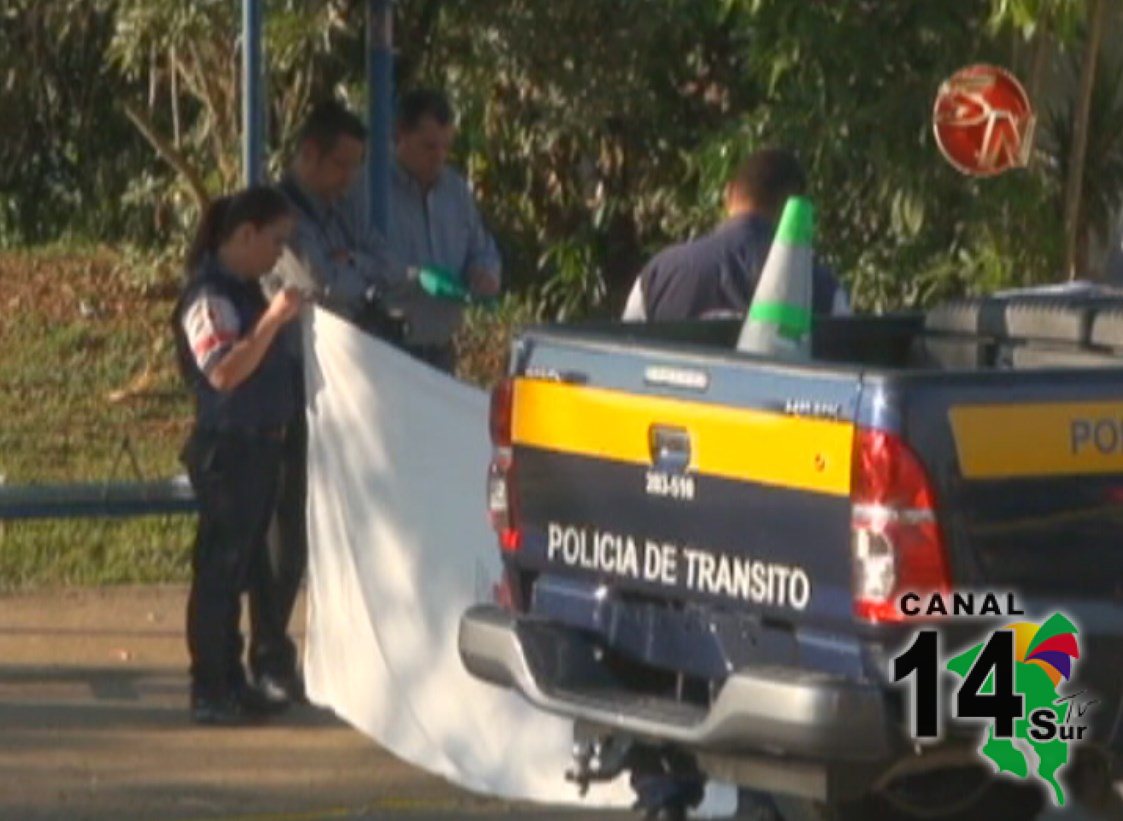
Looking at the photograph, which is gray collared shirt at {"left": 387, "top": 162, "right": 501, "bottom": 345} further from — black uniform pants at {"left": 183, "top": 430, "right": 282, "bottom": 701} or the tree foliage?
the tree foliage

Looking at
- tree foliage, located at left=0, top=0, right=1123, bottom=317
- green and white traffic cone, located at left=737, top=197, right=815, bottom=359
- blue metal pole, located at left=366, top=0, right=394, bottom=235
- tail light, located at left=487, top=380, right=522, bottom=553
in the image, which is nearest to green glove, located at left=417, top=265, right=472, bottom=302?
blue metal pole, located at left=366, top=0, right=394, bottom=235

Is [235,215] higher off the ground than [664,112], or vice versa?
[664,112]

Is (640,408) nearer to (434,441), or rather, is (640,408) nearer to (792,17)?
(434,441)

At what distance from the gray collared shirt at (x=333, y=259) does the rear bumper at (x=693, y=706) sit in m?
1.96

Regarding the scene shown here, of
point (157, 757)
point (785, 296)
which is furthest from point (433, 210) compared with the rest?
point (785, 296)

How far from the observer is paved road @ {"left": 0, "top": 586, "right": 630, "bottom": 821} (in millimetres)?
8594

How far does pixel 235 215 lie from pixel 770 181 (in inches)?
63.9

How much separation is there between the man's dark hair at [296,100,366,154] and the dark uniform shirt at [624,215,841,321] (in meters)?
1.16

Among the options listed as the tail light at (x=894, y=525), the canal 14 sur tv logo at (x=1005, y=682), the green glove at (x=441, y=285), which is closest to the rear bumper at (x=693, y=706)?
the canal 14 sur tv logo at (x=1005, y=682)

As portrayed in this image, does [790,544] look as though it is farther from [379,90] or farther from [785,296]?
[379,90]

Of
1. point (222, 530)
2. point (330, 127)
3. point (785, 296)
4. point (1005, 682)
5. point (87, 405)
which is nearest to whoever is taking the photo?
point (1005, 682)

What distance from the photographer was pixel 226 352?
8.96m

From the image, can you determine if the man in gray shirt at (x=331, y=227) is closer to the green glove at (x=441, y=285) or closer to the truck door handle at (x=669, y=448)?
the green glove at (x=441, y=285)

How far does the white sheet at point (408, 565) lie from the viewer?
28.8 feet
